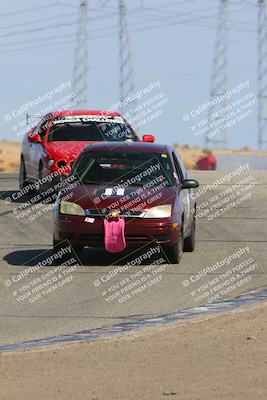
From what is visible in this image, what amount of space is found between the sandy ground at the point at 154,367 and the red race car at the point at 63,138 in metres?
11.2

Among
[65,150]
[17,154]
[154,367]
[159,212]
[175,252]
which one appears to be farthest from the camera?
[17,154]

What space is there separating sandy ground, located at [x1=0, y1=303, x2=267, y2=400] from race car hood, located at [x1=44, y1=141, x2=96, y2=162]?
1123 centimetres

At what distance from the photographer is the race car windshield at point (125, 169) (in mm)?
14680

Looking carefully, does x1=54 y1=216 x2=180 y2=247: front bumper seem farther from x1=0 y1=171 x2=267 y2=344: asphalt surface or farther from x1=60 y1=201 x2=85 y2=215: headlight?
x1=0 y1=171 x2=267 y2=344: asphalt surface

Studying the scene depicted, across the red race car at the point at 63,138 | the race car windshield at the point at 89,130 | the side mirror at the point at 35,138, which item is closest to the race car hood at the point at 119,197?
the red race car at the point at 63,138

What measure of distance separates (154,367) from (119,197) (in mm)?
6087

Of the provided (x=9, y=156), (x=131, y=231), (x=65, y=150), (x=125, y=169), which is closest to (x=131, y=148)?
(x=125, y=169)

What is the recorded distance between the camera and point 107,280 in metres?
13.0

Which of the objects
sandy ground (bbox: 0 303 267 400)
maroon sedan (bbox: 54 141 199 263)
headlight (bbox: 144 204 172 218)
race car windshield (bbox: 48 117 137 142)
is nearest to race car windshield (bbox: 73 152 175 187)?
maroon sedan (bbox: 54 141 199 263)

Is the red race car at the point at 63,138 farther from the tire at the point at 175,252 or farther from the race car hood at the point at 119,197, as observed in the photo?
the tire at the point at 175,252

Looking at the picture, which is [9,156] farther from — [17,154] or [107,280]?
[107,280]

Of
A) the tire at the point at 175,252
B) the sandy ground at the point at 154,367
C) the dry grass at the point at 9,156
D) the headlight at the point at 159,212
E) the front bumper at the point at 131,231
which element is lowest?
the dry grass at the point at 9,156

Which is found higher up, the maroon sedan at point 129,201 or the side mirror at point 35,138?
the maroon sedan at point 129,201

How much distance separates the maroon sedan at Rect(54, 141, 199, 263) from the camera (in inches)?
547
